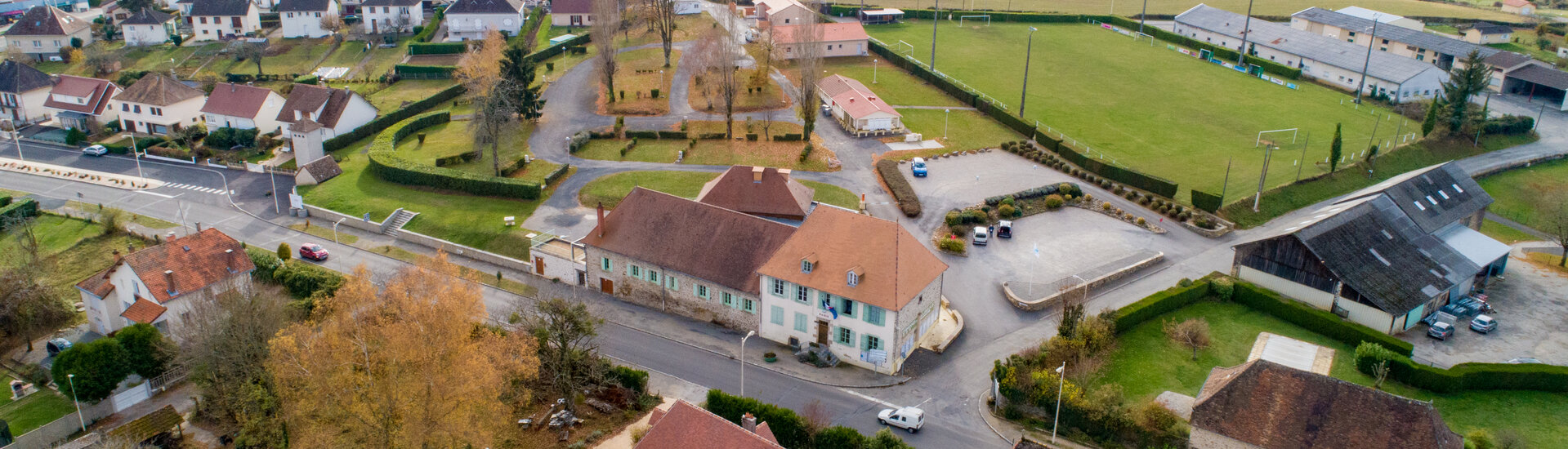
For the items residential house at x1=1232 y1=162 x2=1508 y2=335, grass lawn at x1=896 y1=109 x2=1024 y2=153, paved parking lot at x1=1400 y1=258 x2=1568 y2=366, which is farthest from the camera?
grass lawn at x1=896 y1=109 x2=1024 y2=153

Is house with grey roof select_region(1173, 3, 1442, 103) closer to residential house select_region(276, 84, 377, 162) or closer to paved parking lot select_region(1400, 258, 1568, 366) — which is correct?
paved parking lot select_region(1400, 258, 1568, 366)

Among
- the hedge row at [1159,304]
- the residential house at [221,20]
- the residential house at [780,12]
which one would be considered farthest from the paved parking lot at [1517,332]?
the residential house at [221,20]

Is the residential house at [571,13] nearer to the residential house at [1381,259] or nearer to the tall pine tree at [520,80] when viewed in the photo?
the tall pine tree at [520,80]

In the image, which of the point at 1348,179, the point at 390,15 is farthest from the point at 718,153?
the point at 390,15

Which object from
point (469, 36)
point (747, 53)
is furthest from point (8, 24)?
point (747, 53)

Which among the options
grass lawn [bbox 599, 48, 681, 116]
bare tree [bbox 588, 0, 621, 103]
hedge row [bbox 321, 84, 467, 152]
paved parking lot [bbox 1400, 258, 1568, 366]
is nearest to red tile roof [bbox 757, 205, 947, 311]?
paved parking lot [bbox 1400, 258, 1568, 366]

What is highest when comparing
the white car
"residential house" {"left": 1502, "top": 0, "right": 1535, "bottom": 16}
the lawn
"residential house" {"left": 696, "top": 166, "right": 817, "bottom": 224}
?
"residential house" {"left": 1502, "top": 0, "right": 1535, "bottom": 16}
